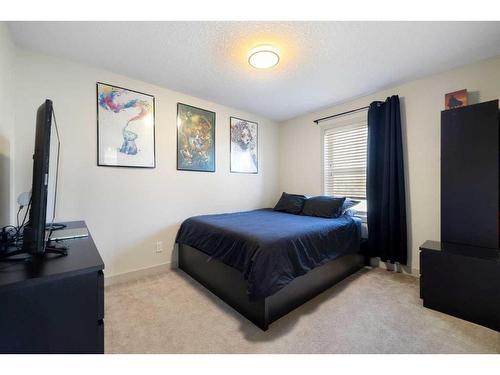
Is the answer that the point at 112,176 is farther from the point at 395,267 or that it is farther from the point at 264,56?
the point at 395,267

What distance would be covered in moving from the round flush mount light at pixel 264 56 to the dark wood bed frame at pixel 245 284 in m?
1.86

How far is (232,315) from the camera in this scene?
5.69 feet

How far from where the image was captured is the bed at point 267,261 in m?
1.58

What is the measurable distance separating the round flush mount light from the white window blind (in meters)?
1.72

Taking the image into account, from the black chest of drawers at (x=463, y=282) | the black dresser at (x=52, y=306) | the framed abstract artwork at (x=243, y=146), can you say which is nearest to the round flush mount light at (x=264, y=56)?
the framed abstract artwork at (x=243, y=146)

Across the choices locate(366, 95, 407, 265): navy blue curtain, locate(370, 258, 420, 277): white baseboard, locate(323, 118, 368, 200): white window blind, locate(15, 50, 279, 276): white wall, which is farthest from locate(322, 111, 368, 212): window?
locate(15, 50, 279, 276): white wall

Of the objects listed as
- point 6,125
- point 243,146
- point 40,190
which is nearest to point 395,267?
point 243,146

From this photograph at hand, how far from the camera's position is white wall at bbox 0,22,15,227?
1487 mm

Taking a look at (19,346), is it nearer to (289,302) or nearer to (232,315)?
(232,315)

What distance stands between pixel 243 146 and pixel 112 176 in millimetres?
1919

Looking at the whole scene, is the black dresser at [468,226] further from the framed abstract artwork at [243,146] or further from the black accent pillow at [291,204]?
the framed abstract artwork at [243,146]

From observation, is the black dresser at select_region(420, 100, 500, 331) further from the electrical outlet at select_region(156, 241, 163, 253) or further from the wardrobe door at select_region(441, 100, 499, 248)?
the electrical outlet at select_region(156, 241, 163, 253)
